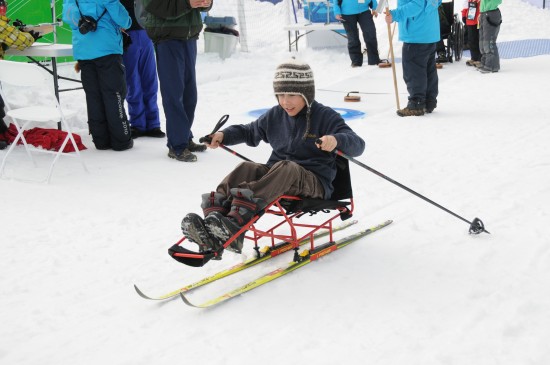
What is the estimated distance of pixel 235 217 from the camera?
3084 millimetres

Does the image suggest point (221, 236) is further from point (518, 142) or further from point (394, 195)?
point (518, 142)

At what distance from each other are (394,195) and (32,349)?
262cm

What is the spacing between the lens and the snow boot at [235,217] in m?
3.04

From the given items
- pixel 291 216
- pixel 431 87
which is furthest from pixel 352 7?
pixel 291 216

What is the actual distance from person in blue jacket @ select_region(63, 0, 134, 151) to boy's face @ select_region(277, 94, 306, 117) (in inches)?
106

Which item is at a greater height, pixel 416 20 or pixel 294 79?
pixel 294 79

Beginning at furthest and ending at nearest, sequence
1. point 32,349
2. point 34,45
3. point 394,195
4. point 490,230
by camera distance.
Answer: point 34,45, point 394,195, point 490,230, point 32,349

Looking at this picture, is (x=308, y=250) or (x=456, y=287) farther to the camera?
(x=308, y=250)

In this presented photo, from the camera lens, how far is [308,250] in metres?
3.55

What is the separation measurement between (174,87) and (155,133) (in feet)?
4.01

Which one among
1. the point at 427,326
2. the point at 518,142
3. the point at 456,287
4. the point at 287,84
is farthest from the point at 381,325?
the point at 518,142

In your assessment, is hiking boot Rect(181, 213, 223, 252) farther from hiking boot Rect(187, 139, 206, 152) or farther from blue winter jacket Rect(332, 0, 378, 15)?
blue winter jacket Rect(332, 0, 378, 15)

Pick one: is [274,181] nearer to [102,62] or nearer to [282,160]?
[282,160]

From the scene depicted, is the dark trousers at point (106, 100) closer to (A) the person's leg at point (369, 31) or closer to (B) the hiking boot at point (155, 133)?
(B) the hiking boot at point (155, 133)
